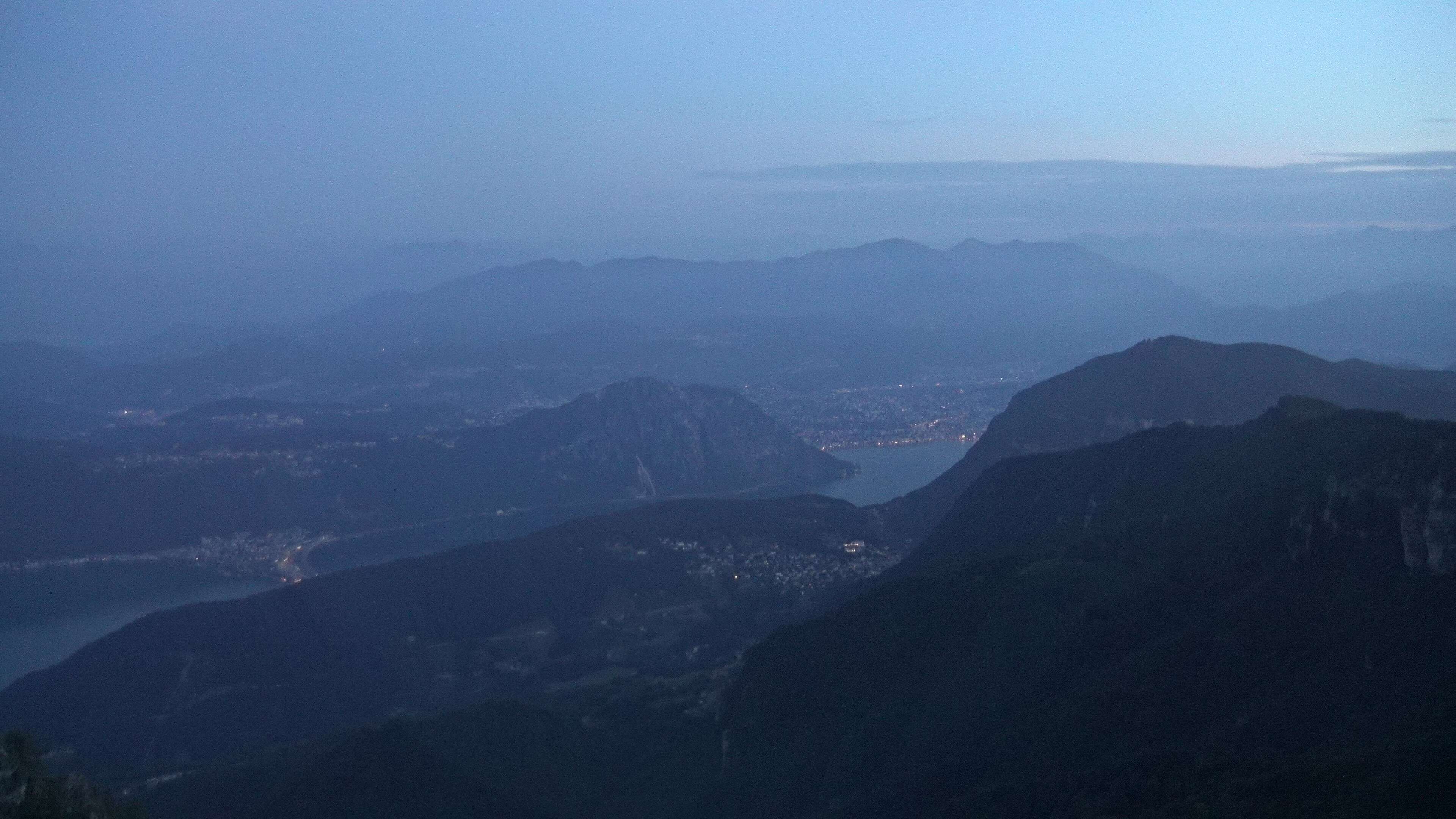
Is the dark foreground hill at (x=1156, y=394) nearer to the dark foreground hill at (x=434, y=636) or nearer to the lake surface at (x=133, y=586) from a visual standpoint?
the dark foreground hill at (x=434, y=636)

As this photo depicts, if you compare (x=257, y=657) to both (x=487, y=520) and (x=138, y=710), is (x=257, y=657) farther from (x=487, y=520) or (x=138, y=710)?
(x=487, y=520)

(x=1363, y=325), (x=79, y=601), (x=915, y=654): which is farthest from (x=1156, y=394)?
(x=1363, y=325)

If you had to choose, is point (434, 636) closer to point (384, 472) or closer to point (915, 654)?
point (915, 654)

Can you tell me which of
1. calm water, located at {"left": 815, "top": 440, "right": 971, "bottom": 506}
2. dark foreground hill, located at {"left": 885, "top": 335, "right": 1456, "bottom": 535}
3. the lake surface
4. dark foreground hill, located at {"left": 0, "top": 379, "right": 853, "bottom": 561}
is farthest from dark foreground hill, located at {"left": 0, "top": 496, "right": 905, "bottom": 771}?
dark foreground hill, located at {"left": 0, "top": 379, "right": 853, "bottom": 561}

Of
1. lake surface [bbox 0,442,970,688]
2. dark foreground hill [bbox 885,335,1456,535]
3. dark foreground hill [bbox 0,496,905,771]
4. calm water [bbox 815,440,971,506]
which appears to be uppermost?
dark foreground hill [bbox 885,335,1456,535]

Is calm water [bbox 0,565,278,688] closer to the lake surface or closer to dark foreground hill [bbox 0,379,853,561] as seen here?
the lake surface

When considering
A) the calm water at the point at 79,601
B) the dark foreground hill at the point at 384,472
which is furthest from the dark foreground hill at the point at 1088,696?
the dark foreground hill at the point at 384,472

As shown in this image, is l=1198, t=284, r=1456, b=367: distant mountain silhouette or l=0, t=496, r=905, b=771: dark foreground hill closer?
l=0, t=496, r=905, b=771: dark foreground hill
